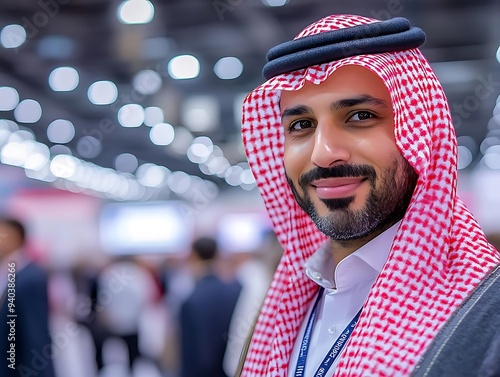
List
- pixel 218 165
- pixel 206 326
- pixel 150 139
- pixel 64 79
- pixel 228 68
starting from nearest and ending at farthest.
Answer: pixel 206 326, pixel 228 68, pixel 64 79, pixel 150 139, pixel 218 165

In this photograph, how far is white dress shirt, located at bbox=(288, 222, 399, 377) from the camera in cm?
144

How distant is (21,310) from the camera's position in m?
3.20

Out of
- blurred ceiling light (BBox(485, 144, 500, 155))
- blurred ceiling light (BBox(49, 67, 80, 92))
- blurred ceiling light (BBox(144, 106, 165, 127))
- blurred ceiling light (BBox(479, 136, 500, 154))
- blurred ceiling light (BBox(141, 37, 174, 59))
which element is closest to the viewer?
blurred ceiling light (BBox(141, 37, 174, 59))

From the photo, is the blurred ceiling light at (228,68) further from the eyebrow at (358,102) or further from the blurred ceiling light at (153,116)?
the eyebrow at (358,102)

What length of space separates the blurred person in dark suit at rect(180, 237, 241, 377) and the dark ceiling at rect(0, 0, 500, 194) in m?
3.61

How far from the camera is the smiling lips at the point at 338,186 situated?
4.47 feet

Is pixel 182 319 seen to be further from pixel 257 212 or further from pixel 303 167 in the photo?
pixel 257 212

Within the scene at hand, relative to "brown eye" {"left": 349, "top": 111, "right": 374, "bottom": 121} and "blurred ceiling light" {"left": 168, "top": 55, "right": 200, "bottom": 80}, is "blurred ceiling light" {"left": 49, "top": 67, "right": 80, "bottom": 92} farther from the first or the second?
"brown eye" {"left": 349, "top": 111, "right": 374, "bottom": 121}

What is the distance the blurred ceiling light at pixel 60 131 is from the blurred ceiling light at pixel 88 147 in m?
0.44

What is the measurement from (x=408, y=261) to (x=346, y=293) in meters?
0.24

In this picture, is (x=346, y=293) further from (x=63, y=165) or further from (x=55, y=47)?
(x=63, y=165)

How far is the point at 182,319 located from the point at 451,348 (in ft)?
12.2

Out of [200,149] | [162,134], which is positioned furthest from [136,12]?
[200,149]

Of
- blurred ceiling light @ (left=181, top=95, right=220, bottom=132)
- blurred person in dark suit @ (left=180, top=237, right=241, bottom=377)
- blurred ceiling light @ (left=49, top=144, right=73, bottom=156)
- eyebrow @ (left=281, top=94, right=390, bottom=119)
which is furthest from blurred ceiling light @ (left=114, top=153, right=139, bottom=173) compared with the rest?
eyebrow @ (left=281, top=94, right=390, bottom=119)
